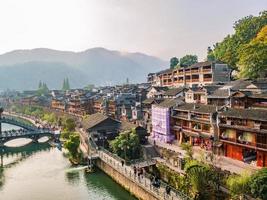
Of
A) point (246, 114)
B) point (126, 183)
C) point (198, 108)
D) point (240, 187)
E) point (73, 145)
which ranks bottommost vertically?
point (126, 183)

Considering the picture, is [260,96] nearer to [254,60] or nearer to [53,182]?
[254,60]

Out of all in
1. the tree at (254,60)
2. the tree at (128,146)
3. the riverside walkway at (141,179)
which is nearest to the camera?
the riverside walkway at (141,179)

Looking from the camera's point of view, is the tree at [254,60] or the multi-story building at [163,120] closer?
the multi-story building at [163,120]

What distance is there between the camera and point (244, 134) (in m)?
39.9

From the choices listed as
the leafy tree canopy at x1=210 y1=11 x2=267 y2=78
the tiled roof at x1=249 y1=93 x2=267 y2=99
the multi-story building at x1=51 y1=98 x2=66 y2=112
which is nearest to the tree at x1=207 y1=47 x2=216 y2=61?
the leafy tree canopy at x1=210 y1=11 x2=267 y2=78

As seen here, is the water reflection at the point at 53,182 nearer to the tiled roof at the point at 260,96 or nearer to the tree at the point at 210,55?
the tiled roof at the point at 260,96

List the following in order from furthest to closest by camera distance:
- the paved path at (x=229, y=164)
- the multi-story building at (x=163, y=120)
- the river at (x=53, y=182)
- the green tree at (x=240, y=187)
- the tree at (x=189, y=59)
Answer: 1. the tree at (x=189, y=59)
2. the multi-story building at (x=163, y=120)
3. the river at (x=53, y=182)
4. the paved path at (x=229, y=164)
5. the green tree at (x=240, y=187)

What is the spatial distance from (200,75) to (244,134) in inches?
1372

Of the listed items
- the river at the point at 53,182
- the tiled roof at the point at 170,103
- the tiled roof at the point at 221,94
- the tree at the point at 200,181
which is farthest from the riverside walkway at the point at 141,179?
the tiled roof at the point at 221,94

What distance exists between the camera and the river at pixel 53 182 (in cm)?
4312

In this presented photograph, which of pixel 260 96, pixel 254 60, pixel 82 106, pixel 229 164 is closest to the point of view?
pixel 229 164

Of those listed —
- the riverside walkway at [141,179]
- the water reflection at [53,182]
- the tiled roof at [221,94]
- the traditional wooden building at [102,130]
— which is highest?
the tiled roof at [221,94]

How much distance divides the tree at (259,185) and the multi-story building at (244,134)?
8.70 meters

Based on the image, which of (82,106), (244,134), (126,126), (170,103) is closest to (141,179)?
(244,134)
